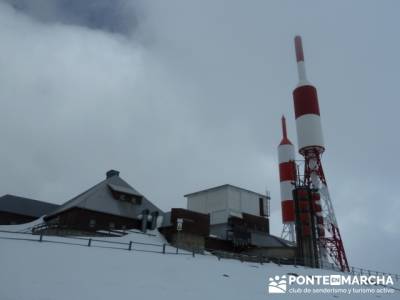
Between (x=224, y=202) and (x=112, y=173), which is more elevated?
(x=112, y=173)

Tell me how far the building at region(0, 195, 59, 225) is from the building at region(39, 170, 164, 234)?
6.59m

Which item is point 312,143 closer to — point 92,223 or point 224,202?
point 224,202

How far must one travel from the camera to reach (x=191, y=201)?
63.2m

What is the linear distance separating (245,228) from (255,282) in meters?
31.7

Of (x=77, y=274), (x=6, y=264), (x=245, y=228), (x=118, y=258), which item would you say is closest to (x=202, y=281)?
(x=118, y=258)

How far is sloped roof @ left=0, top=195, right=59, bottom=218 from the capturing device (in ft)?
173

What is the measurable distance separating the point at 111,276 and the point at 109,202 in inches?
1175

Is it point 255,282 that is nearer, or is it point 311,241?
point 255,282

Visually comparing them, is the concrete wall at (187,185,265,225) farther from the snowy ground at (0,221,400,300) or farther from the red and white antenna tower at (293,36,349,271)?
the snowy ground at (0,221,400,300)

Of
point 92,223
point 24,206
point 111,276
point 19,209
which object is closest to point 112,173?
point 24,206

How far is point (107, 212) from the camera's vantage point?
45.0 m

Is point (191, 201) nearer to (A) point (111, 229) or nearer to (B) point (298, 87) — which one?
(A) point (111, 229)

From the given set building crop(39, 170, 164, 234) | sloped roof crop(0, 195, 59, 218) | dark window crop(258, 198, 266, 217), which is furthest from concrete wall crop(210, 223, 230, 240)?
sloped roof crop(0, 195, 59, 218)

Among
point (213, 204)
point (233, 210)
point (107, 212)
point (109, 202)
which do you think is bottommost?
point (107, 212)
